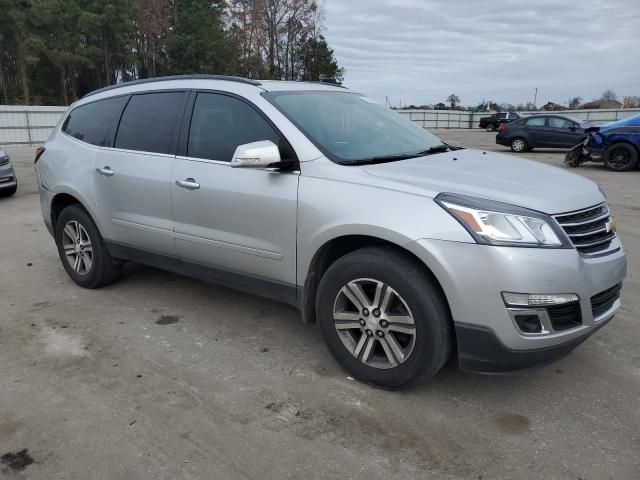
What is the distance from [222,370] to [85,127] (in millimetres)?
2783

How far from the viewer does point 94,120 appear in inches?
190

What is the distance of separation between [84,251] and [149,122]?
1.42 m

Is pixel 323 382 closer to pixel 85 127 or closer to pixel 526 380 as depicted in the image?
pixel 526 380

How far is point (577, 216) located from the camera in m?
2.88

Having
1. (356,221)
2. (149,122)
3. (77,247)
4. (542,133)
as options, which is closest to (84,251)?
(77,247)

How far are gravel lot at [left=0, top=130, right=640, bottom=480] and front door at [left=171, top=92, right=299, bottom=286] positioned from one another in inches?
24.1

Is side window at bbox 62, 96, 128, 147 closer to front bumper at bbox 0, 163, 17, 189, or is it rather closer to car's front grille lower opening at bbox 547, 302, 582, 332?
car's front grille lower opening at bbox 547, 302, 582, 332

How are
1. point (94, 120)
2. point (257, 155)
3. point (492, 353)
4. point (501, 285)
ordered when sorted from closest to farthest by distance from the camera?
point (501, 285) < point (492, 353) < point (257, 155) < point (94, 120)

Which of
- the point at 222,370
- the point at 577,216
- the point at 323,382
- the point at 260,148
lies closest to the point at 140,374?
the point at 222,370

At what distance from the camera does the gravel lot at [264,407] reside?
2.52m

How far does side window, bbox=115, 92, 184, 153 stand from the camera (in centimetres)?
412

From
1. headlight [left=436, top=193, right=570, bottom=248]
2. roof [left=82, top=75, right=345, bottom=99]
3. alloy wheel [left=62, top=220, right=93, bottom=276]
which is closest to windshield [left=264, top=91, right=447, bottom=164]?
roof [left=82, top=75, right=345, bottom=99]

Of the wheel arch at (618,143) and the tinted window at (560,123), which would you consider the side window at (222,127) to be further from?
the tinted window at (560,123)

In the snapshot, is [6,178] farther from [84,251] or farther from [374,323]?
[374,323]
